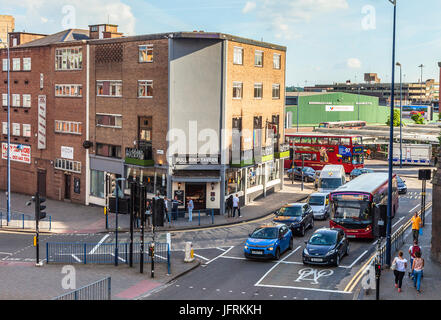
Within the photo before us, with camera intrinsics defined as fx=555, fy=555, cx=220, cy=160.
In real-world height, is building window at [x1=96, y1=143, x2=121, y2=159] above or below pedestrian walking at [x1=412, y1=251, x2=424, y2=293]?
above

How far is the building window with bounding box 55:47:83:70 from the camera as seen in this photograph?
46375 millimetres

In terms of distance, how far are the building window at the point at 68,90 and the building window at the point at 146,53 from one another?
7.75 m

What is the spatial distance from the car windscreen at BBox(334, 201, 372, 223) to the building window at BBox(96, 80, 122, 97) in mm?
20361

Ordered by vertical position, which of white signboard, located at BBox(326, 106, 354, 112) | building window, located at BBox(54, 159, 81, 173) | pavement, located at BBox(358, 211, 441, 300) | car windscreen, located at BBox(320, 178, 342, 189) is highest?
white signboard, located at BBox(326, 106, 354, 112)

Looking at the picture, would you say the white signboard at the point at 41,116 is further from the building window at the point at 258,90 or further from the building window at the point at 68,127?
the building window at the point at 258,90

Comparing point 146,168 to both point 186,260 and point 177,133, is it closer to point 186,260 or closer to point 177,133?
point 177,133

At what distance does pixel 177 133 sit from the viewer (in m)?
40.0

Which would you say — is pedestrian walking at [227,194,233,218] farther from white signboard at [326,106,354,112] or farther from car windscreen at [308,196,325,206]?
white signboard at [326,106,354,112]

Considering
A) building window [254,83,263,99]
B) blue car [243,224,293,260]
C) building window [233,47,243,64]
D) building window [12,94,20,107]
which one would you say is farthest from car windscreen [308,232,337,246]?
building window [12,94,20,107]

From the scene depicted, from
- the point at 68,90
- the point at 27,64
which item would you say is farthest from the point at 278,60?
the point at 27,64

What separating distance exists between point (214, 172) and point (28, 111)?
21.9m

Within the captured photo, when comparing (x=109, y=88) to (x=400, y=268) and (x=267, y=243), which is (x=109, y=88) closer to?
(x=267, y=243)

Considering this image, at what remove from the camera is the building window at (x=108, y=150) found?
4412 cm

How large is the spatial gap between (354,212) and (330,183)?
644 inches
